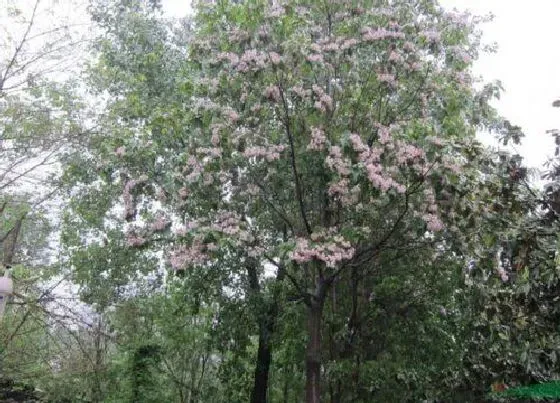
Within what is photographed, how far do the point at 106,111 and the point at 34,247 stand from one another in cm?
472

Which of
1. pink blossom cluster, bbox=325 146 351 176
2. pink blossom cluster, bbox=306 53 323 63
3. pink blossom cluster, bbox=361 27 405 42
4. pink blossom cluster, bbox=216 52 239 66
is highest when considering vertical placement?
pink blossom cluster, bbox=361 27 405 42

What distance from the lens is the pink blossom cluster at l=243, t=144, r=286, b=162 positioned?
5.19 metres

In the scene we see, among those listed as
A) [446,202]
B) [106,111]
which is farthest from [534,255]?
[106,111]

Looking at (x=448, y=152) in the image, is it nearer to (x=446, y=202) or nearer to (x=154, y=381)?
(x=446, y=202)

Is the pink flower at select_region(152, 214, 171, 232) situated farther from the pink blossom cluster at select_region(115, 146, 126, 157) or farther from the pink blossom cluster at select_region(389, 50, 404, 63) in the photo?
the pink blossom cluster at select_region(389, 50, 404, 63)

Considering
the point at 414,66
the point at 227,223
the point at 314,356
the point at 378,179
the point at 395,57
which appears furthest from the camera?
the point at 314,356

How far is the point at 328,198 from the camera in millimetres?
5695

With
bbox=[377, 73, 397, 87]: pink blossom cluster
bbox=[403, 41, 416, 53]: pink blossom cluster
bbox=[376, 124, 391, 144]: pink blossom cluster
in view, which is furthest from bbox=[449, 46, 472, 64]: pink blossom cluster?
bbox=[376, 124, 391, 144]: pink blossom cluster

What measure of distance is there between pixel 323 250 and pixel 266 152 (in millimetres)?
1096

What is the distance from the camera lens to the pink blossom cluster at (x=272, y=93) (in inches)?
210

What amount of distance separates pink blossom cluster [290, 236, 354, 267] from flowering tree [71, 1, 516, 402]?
0.02 m

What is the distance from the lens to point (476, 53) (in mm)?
6984

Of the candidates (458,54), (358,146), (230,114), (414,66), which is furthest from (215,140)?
(458,54)

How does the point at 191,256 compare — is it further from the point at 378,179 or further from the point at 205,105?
the point at 378,179
